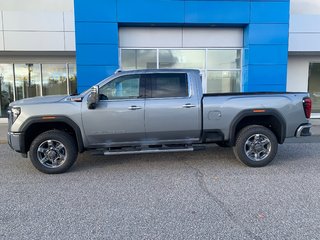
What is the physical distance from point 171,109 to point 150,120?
0.49 meters

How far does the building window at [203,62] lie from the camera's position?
10.9 meters

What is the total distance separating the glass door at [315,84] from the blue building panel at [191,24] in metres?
3.20

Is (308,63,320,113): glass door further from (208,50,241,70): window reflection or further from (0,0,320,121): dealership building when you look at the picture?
(208,50,241,70): window reflection

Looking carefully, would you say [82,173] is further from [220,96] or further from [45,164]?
[220,96]

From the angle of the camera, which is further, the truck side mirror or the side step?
the side step

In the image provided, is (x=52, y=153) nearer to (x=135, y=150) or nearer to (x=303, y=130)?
(x=135, y=150)

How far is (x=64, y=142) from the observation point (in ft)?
16.6

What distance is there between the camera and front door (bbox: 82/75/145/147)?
16.6 feet

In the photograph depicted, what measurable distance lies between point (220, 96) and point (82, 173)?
329 cm

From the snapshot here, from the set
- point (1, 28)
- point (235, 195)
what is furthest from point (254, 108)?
point (1, 28)

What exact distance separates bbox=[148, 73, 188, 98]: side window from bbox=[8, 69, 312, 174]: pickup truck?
0.8 inches

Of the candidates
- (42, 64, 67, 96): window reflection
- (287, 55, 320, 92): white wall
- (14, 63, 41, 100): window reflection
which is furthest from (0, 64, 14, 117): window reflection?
(287, 55, 320, 92): white wall

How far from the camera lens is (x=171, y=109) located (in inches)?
206

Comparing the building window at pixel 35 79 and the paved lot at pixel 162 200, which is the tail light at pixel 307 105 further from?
the building window at pixel 35 79
